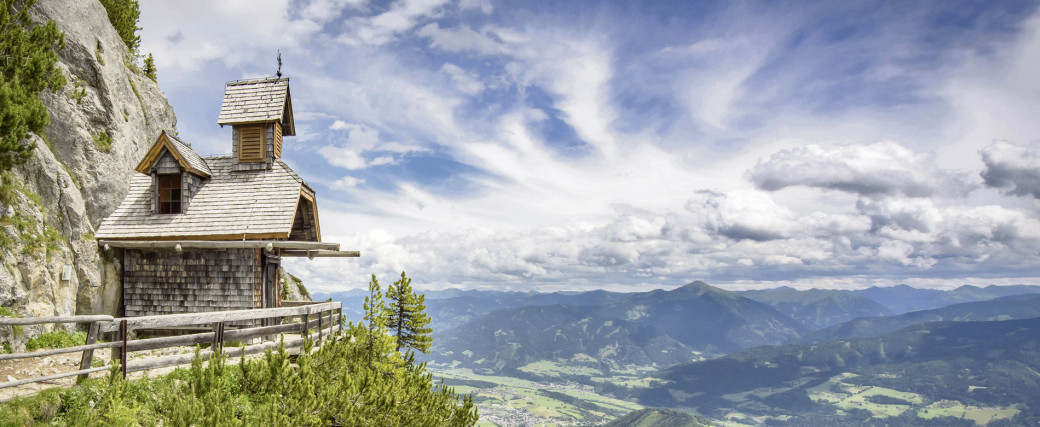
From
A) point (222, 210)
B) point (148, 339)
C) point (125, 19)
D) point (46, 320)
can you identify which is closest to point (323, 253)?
point (222, 210)

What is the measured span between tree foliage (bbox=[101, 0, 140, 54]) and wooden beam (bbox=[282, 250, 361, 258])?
1849 cm

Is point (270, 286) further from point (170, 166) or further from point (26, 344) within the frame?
point (26, 344)

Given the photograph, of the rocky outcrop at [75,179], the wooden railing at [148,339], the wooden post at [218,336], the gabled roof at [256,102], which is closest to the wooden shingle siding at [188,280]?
the rocky outcrop at [75,179]

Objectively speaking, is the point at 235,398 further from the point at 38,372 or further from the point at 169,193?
the point at 169,193

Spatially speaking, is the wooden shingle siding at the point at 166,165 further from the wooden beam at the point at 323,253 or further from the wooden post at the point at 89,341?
the wooden post at the point at 89,341

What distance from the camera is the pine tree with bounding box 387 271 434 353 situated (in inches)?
1363

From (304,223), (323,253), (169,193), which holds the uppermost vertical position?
(169,193)

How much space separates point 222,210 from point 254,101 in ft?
21.6

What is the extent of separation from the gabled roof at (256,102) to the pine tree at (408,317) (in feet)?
41.9

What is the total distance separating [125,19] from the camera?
3331 cm

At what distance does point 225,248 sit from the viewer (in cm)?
2177

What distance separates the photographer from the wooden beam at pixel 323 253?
83.5ft

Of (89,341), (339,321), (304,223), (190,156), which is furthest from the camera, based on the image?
(304,223)

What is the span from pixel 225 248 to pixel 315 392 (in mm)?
12878
